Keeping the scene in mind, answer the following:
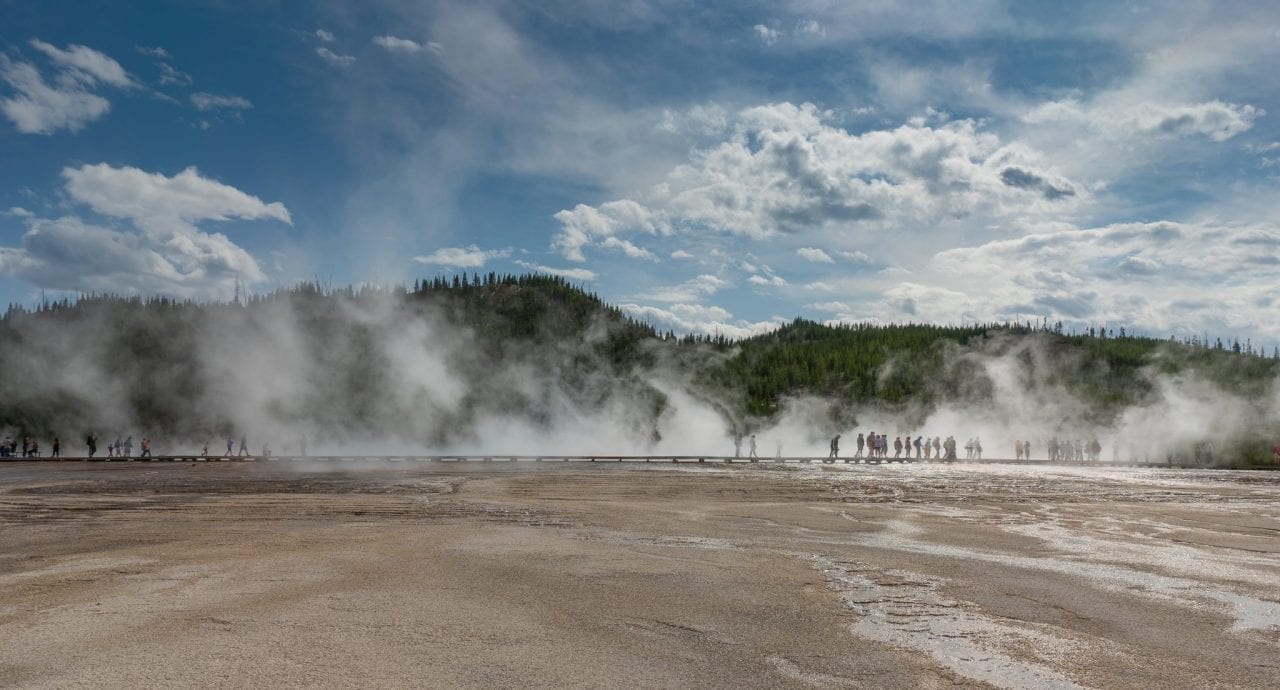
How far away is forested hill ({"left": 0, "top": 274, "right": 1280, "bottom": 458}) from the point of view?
293 ft

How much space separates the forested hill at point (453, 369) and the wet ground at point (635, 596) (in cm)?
5354

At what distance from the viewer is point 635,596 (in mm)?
9031

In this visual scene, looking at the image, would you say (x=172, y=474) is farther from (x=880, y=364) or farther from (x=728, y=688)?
(x=880, y=364)

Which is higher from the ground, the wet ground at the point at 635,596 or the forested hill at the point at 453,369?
the forested hill at the point at 453,369

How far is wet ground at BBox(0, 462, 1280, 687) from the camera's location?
6484 mm

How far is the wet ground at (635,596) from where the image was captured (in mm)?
6484

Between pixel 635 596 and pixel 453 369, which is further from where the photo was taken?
pixel 453 369

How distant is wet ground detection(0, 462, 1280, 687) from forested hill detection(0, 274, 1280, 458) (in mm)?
53542

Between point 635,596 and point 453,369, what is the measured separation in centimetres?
10749

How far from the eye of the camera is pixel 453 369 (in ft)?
372

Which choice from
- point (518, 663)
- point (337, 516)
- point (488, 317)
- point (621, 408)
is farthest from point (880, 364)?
point (518, 663)

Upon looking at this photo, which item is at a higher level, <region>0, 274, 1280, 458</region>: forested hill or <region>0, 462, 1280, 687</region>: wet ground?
<region>0, 274, 1280, 458</region>: forested hill

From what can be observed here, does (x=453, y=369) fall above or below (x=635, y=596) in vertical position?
above

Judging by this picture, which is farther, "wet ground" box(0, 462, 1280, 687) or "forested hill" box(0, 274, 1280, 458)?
"forested hill" box(0, 274, 1280, 458)
